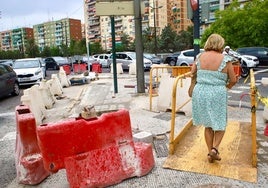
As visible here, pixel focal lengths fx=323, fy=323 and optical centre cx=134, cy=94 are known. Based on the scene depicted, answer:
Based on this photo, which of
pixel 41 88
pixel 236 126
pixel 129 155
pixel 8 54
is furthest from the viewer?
pixel 8 54

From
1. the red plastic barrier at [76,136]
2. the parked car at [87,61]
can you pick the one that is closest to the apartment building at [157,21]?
the parked car at [87,61]

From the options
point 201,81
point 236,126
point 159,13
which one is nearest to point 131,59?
point 236,126

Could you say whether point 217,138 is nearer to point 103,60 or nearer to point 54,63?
point 103,60

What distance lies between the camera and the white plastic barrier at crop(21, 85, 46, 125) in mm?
7096

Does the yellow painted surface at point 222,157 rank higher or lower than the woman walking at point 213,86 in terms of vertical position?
lower

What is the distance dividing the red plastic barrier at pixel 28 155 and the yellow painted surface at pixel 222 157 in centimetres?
167

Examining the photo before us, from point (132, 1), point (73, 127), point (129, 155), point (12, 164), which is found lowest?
point (12, 164)

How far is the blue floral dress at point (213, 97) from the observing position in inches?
163

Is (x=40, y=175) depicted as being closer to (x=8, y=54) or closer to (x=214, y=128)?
(x=214, y=128)

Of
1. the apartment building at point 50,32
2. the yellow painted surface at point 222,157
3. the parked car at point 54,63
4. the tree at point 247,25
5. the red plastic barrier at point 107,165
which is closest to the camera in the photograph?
the red plastic barrier at point 107,165

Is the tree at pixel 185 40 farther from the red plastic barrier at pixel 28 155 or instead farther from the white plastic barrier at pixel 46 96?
the red plastic barrier at pixel 28 155

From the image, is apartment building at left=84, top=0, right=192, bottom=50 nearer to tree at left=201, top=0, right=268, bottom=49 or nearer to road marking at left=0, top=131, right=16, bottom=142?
tree at left=201, top=0, right=268, bottom=49

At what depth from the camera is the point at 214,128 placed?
418 centimetres

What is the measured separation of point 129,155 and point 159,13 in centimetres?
9879
